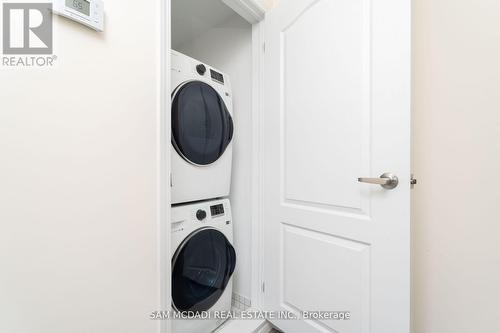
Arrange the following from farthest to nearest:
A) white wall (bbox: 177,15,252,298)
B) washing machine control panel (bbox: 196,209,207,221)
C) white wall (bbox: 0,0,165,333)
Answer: white wall (bbox: 177,15,252,298)
washing machine control panel (bbox: 196,209,207,221)
white wall (bbox: 0,0,165,333)

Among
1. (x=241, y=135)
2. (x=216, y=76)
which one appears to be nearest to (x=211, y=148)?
(x=241, y=135)

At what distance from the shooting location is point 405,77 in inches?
32.8

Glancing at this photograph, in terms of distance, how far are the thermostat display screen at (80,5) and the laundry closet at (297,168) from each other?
14.6 inches

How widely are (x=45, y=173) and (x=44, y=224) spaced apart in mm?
150

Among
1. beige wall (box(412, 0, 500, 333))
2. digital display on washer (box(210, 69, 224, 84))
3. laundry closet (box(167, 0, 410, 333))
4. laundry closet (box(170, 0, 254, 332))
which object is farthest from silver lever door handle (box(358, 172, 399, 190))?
digital display on washer (box(210, 69, 224, 84))

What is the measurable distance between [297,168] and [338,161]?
244 mm

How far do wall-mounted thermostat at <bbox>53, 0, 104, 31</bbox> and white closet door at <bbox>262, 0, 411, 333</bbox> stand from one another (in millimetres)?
912

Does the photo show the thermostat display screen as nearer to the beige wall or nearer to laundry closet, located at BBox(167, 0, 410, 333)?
laundry closet, located at BBox(167, 0, 410, 333)

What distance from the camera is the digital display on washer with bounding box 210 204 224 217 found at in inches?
54.4

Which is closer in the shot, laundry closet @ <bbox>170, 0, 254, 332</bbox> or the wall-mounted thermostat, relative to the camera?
the wall-mounted thermostat

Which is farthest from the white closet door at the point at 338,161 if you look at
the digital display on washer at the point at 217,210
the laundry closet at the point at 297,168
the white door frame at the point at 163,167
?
the white door frame at the point at 163,167

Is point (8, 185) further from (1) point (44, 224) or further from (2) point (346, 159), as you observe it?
(2) point (346, 159)

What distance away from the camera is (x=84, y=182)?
698 mm

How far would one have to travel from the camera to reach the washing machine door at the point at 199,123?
1164 mm
